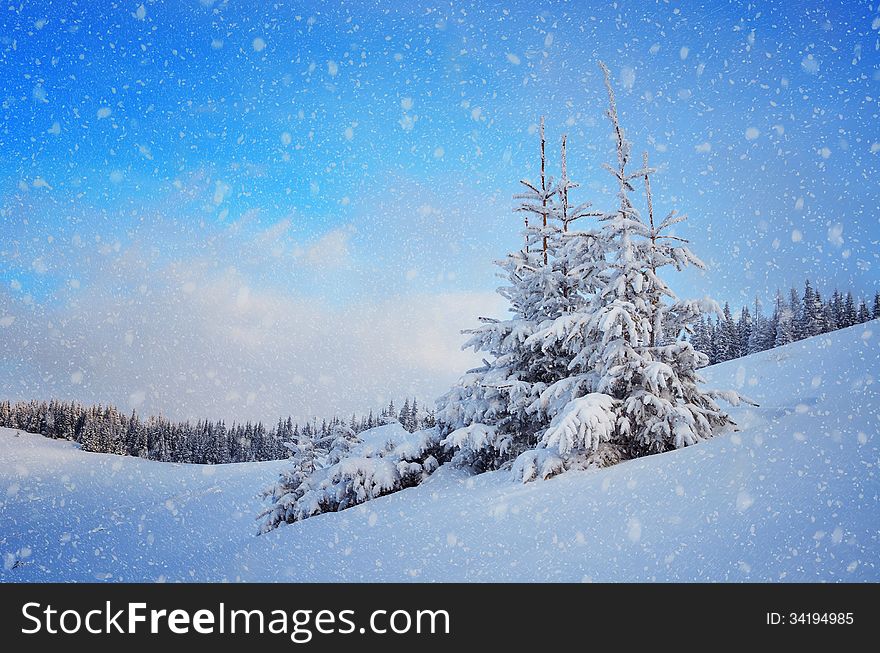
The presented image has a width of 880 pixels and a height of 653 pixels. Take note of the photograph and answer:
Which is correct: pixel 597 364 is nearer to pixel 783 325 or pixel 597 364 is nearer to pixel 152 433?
pixel 783 325

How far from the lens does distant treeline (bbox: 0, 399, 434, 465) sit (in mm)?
88375

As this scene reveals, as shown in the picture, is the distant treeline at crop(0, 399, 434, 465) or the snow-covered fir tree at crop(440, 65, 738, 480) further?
the distant treeline at crop(0, 399, 434, 465)

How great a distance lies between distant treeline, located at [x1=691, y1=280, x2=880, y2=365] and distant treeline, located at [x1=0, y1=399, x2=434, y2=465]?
46.4 m

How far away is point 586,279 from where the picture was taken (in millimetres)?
11391

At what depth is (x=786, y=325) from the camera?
2034 inches

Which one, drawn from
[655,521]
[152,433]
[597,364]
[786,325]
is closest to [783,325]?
[786,325]

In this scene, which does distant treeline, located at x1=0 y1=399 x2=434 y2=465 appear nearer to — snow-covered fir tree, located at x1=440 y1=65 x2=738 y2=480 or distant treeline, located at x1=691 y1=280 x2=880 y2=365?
distant treeline, located at x1=691 y1=280 x2=880 y2=365

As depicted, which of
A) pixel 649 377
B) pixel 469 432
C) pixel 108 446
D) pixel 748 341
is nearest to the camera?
Answer: pixel 649 377

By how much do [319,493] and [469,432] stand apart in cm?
473

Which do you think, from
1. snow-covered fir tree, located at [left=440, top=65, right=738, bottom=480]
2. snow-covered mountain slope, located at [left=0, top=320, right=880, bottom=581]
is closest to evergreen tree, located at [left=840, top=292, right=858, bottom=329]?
snow-covered mountain slope, located at [left=0, top=320, right=880, bottom=581]

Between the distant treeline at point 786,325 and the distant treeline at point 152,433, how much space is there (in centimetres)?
4642

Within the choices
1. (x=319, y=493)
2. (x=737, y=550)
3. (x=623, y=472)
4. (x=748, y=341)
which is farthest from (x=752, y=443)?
(x=748, y=341)

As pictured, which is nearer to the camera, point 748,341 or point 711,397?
point 711,397
